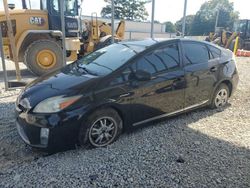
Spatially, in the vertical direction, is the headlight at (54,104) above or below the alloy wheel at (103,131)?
above

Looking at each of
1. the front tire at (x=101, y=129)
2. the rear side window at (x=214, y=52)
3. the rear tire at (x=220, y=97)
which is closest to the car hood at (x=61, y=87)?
the front tire at (x=101, y=129)

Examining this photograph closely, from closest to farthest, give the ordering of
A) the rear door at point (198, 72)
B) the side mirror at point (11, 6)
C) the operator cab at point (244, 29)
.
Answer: the rear door at point (198, 72) < the side mirror at point (11, 6) < the operator cab at point (244, 29)

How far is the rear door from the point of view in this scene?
4.26 meters

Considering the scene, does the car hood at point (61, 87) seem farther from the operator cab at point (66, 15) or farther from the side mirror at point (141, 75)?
the operator cab at point (66, 15)

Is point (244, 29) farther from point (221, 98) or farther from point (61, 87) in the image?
point (61, 87)

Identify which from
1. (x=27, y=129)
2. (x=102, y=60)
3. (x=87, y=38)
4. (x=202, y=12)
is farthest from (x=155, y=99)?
(x=202, y=12)

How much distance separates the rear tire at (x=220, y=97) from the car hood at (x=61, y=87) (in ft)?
8.86

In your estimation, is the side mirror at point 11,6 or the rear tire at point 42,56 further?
the side mirror at point 11,6

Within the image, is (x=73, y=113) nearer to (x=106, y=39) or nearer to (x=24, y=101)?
(x=24, y=101)

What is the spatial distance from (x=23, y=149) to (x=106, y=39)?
23.3ft

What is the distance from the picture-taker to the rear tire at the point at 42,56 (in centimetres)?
807

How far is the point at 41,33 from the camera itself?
8375 mm

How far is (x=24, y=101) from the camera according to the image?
326 cm

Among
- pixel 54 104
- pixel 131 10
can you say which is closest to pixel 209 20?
pixel 131 10
